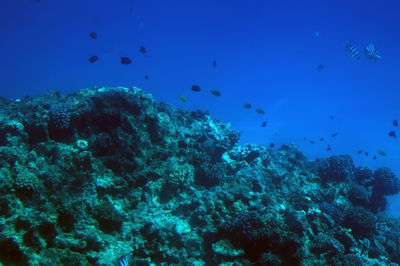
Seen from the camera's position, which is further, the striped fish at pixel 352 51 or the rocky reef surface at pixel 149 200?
the striped fish at pixel 352 51

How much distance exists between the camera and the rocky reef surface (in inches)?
243

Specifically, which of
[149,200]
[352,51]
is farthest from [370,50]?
[149,200]

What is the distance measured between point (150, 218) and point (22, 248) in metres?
3.07

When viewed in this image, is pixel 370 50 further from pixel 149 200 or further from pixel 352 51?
pixel 149 200

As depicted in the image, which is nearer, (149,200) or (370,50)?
(149,200)

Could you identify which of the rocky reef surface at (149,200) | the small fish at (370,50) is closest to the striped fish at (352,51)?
the small fish at (370,50)

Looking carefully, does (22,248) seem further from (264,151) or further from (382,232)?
(382,232)

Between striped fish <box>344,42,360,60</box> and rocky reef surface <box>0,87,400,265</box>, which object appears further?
striped fish <box>344,42,360,60</box>

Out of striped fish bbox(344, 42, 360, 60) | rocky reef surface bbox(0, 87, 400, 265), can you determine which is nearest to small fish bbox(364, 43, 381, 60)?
striped fish bbox(344, 42, 360, 60)

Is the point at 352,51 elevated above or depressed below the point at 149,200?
above

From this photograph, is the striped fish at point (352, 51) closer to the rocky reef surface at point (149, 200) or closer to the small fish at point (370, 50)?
the small fish at point (370, 50)

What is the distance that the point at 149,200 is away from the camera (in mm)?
8406

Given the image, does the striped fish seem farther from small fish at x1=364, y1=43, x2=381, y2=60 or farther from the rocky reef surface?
the rocky reef surface

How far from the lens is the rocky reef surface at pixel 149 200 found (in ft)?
20.3
